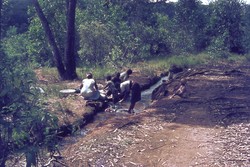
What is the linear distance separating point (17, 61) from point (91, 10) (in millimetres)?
19467

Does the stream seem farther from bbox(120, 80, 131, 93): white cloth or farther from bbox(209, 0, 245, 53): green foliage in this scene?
bbox(209, 0, 245, 53): green foliage

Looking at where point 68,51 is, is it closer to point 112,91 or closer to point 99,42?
point 99,42

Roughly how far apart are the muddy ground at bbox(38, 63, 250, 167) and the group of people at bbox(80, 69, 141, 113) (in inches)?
24.4

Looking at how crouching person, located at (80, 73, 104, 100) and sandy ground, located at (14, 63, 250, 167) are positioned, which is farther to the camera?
crouching person, located at (80, 73, 104, 100)

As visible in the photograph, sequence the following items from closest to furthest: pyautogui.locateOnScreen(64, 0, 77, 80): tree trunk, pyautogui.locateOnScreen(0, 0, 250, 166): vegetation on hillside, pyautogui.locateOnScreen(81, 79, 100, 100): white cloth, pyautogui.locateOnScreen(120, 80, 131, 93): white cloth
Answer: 1. pyautogui.locateOnScreen(0, 0, 250, 166): vegetation on hillside
2. pyautogui.locateOnScreen(81, 79, 100, 100): white cloth
3. pyautogui.locateOnScreen(120, 80, 131, 93): white cloth
4. pyautogui.locateOnScreen(64, 0, 77, 80): tree trunk

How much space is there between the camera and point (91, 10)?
85.1 ft

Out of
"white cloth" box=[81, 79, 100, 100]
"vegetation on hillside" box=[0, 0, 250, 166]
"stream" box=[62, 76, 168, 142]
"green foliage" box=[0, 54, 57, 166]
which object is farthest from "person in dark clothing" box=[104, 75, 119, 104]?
"green foliage" box=[0, 54, 57, 166]

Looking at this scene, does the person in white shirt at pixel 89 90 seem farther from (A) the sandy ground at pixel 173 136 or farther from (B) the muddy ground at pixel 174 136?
(A) the sandy ground at pixel 173 136

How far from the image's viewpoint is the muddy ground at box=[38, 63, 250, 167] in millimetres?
8914

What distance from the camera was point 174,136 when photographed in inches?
417

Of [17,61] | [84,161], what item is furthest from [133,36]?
[17,61]

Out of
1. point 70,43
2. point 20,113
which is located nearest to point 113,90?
point 70,43

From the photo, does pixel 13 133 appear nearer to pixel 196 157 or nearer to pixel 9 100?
pixel 9 100

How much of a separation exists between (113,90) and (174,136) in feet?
16.9
